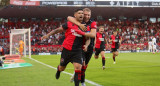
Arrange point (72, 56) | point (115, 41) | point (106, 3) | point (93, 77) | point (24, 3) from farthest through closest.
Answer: point (106, 3)
point (24, 3)
point (115, 41)
point (93, 77)
point (72, 56)

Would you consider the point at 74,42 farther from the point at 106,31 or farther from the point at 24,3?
the point at 106,31

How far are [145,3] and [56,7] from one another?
16.0 m

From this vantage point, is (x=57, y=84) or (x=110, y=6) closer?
(x=57, y=84)

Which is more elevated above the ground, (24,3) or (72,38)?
(24,3)

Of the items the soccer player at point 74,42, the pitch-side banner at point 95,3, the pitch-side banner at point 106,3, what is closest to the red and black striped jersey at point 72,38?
the soccer player at point 74,42

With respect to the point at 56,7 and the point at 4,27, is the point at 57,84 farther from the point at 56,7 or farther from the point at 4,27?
the point at 4,27

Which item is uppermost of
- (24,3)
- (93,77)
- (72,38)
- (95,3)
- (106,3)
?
(106,3)

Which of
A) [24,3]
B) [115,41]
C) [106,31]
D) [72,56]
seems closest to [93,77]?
[72,56]

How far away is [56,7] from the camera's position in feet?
138

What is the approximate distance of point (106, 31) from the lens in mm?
48906

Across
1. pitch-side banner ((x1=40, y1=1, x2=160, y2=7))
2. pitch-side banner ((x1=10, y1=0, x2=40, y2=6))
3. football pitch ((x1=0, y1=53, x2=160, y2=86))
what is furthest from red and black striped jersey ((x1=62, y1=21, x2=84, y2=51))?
pitch-side banner ((x1=40, y1=1, x2=160, y2=7))

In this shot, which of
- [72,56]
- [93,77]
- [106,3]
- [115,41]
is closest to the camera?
[72,56]

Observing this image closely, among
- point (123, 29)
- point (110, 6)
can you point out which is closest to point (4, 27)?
point (110, 6)

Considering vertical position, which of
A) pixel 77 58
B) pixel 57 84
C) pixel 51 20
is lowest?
pixel 57 84
